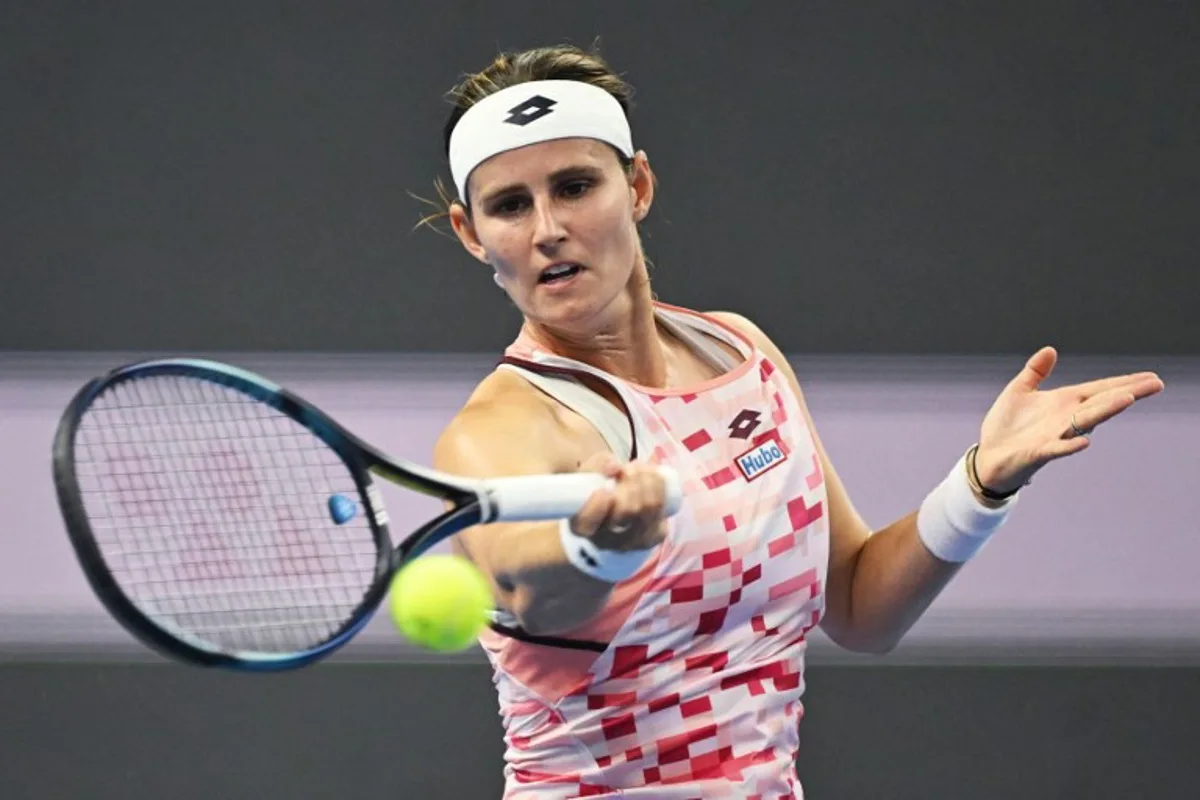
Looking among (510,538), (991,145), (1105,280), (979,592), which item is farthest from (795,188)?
(510,538)

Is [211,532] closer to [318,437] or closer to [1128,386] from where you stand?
[318,437]

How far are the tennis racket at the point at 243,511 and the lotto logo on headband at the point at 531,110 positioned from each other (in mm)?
500

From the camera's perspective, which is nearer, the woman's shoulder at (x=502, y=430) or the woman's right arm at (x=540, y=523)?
the woman's right arm at (x=540, y=523)

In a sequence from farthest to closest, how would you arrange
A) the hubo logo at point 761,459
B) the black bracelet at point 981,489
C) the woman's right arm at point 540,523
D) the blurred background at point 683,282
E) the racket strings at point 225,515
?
the blurred background at point 683,282
the black bracelet at point 981,489
the hubo logo at point 761,459
the racket strings at point 225,515
the woman's right arm at point 540,523

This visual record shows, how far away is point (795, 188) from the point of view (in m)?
3.51

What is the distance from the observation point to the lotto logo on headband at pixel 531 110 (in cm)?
235

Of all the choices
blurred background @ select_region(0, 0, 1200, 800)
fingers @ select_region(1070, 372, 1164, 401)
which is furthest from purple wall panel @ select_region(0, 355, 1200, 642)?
fingers @ select_region(1070, 372, 1164, 401)

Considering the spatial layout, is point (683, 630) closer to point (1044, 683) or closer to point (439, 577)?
point (439, 577)

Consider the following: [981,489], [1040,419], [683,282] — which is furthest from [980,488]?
[683,282]

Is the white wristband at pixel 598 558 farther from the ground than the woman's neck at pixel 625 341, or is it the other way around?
the woman's neck at pixel 625 341

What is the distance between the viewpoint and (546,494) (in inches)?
73.2

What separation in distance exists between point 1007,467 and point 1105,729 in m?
1.34

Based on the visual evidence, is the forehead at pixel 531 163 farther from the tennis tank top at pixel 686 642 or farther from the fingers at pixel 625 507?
the fingers at pixel 625 507

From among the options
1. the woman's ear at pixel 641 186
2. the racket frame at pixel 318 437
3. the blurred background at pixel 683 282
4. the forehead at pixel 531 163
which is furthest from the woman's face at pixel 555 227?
the blurred background at pixel 683 282
